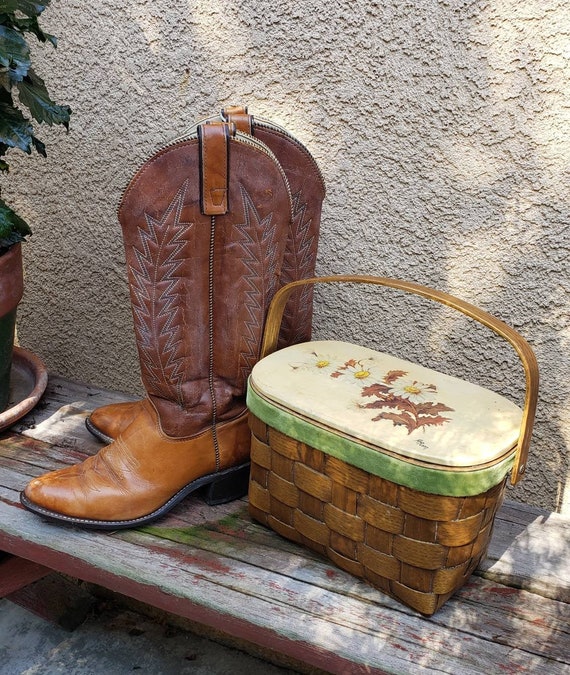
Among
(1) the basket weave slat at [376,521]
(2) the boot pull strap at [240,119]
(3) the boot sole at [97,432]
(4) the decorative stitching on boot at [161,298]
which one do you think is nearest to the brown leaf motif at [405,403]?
(1) the basket weave slat at [376,521]

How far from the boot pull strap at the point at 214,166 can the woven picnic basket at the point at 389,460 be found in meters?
0.22

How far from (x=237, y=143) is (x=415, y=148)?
0.50 metres

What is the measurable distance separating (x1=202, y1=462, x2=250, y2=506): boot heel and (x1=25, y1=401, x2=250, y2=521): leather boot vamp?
52 millimetres

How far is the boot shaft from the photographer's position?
1.19 metres

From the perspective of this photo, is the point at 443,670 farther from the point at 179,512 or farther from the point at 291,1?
the point at 291,1

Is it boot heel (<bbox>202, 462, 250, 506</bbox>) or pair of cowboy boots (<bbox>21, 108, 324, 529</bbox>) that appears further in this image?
boot heel (<bbox>202, 462, 250, 506</bbox>)

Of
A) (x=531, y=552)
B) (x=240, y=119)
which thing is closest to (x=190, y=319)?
(x=240, y=119)

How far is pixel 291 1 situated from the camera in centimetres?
154

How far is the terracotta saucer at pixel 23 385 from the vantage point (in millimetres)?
1692

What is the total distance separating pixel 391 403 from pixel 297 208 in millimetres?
465

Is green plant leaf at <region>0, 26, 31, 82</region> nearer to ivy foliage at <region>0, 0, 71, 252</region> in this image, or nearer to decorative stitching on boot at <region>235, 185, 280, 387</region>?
ivy foliage at <region>0, 0, 71, 252</region>

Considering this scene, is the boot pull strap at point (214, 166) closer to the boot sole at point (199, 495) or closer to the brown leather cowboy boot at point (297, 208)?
the brown leather cowboy boot at point (297, 208)

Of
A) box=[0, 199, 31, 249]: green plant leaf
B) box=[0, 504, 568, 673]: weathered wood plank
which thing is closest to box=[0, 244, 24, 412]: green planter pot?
box=[0, 199, 31, 249]: green plant leaf

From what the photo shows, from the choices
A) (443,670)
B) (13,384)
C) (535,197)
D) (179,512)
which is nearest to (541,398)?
(535,197)
